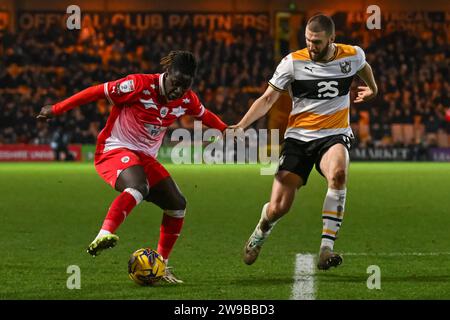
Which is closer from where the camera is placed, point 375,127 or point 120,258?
point 120,258

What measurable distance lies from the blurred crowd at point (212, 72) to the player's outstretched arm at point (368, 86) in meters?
23.4

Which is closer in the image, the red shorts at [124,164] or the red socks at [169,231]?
the red shorts at [124,164]

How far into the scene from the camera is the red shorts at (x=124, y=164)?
7.56 meters

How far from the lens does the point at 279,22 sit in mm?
38344

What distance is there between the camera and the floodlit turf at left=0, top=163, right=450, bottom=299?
6.93 metres

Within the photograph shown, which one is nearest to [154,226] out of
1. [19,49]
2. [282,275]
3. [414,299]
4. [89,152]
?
[282,275]

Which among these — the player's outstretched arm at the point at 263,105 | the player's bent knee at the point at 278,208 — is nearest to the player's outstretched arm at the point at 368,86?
the player's outstretched arm at the point at 263,105

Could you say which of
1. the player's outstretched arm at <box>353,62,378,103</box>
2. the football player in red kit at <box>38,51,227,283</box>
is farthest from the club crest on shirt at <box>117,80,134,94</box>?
the player's outstretched arm at <box>353,62,378,103</box>

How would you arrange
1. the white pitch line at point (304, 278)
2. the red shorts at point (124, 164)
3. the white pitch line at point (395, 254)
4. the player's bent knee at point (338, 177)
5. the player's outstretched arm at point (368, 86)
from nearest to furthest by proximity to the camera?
the white pitch line at point (304, 278) < the player's bent knee at point (338, 177) < the red shorts at point (124, 164) < the player's outstretched arm at point (368, 86) < the white pitch line at point (395, 254)

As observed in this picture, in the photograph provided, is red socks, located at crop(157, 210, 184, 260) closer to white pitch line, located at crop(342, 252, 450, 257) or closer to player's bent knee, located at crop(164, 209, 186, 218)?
player's bent knee, located at crop(164, 209, 186, 218)

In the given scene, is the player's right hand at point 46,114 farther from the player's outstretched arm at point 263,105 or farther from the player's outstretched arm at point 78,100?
the player's outstretched arm at point 263,105

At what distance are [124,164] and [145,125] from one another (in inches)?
16.5

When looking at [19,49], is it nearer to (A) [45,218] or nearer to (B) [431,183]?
(B) [431,183]
